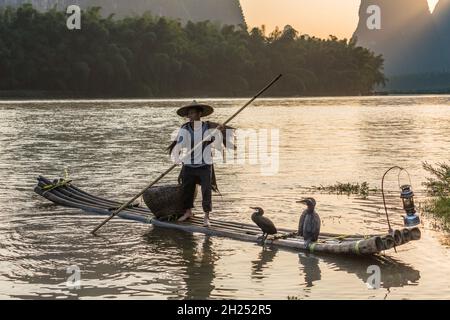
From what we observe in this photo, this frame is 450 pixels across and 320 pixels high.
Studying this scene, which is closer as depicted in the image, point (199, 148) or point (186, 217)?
point (199, 148)

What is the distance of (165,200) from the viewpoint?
41.7 feet

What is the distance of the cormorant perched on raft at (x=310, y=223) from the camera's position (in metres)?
10.5

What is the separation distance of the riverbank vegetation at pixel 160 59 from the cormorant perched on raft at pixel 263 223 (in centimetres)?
7835

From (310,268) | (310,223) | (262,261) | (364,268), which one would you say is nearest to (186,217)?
(262,261)

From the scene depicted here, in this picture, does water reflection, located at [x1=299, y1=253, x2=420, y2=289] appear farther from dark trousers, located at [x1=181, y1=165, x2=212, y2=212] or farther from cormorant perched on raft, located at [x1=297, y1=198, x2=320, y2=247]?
dark trousers, located at [x1=181, y1=165, x2=212, y2=212]

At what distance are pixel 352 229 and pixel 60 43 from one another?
82380mm

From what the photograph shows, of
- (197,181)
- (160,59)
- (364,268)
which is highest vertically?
(160,59)

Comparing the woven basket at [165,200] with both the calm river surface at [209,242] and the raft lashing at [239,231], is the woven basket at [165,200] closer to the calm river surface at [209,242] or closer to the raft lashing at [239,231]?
the raft lashing at [239,231]

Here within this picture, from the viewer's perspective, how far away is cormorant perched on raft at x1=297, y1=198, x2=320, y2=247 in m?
10.5

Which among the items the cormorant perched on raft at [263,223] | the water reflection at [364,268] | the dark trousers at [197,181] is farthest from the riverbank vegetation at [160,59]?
the water reflection at [364,268]

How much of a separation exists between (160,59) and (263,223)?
88558 mm

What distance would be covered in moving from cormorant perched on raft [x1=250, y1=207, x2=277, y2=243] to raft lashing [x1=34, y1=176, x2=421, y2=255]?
0.09 m

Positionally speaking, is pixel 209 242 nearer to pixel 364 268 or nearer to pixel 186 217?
pixel 186 217
